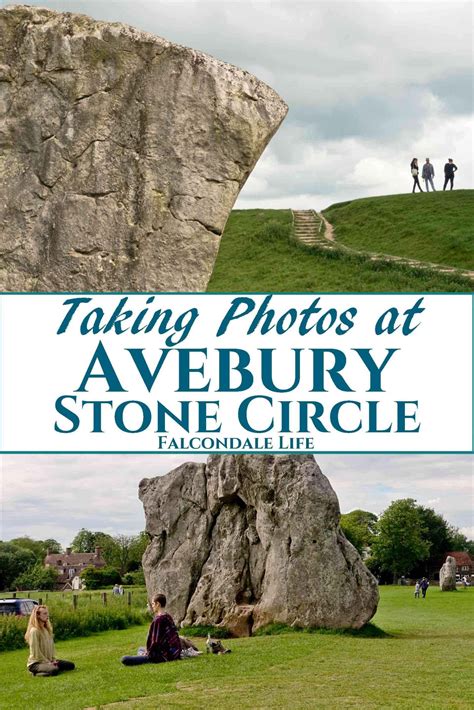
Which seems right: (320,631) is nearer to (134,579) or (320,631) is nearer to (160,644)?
(160,644)

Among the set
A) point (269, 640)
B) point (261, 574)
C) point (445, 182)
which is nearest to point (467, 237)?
point (445, 182)

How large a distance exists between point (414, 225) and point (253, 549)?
2364 cm

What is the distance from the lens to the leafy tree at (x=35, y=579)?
2181 inches

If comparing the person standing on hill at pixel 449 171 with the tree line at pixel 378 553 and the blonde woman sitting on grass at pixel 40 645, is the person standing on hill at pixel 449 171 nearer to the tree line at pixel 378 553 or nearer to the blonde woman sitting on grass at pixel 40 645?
the tree line at pixel 378 553

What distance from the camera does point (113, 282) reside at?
12.3 meters

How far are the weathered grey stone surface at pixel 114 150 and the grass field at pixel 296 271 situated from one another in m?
15.5

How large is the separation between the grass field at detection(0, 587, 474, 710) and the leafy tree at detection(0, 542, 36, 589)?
3885 cm

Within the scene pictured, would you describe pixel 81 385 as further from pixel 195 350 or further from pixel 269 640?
pixel 269 640

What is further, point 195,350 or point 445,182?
point 445,182

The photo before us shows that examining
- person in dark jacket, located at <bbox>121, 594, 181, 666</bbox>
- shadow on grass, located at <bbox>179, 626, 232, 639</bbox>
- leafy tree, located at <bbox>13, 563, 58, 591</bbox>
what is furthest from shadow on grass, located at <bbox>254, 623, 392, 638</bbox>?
leafy tree, located at <bbox>13, 563, 58, 591</bbox>

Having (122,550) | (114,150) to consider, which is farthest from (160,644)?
(122,550)

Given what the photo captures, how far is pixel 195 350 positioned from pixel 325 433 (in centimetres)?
174

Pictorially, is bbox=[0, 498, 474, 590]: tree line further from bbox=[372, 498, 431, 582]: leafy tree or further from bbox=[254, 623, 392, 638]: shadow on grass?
bbox=[254, 623, 392, 638]: shadow on grass

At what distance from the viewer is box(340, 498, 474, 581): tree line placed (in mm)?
57719
